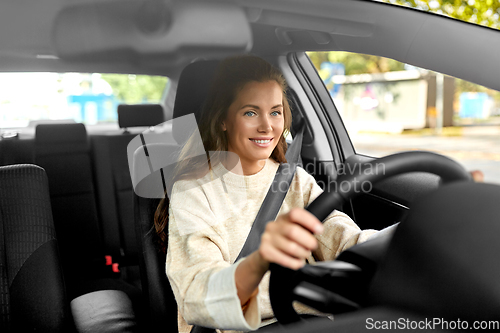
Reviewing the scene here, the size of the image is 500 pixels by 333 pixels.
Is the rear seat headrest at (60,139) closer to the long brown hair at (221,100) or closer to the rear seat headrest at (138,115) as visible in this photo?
the rear seat headrest at (138,115)

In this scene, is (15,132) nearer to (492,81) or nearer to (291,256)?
(291,256)

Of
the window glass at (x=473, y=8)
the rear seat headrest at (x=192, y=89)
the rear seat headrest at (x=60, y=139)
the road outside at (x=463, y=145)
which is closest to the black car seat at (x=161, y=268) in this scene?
the rear seat headrest at (x=192, y=89)

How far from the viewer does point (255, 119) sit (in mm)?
1058

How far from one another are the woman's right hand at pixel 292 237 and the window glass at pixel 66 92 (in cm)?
77

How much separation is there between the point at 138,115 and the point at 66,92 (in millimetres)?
693

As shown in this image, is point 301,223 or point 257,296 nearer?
point 301,223

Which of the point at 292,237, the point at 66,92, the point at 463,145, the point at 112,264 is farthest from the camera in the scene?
the point at 112,264

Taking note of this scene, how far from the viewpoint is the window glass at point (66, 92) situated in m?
1.20

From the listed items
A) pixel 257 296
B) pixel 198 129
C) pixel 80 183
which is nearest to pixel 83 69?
pixel 198 129

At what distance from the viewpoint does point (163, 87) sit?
1.40m

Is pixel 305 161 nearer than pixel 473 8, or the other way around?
pixel 305 161

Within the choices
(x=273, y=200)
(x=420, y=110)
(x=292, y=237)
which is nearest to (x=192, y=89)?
(x=273, y=200)

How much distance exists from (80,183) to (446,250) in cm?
216

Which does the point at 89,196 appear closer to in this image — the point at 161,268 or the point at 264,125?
the point at 161,268
